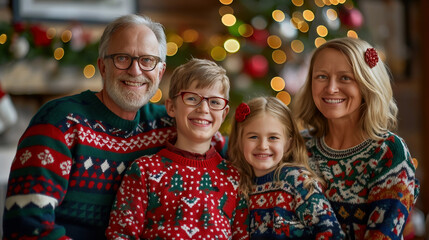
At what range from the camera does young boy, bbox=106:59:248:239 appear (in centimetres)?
167

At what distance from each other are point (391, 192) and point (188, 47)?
288 cm

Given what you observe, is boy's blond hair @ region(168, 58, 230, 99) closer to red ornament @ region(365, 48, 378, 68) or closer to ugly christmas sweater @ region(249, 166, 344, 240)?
ugly christmas sweater @ region(249, 166, 344, 240)

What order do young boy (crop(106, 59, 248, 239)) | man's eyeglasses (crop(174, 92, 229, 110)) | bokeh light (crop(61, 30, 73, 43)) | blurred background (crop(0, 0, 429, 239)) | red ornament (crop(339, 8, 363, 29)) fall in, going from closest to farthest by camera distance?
young boy (crop(106, 59, 248, 239)), man's eyeglasses (crop(174, 92, 229, 110)), red ornament (crop(339, 8, 363, 29)), blurred background (crop(0, 0, 429, 239)), bokeh light (crop(61, 30, 73, 43))

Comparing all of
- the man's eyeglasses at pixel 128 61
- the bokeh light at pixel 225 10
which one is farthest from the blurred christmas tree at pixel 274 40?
the man's eyeglasses at pixel 128 61

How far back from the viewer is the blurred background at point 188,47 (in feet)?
12.5

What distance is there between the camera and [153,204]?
1704 mm

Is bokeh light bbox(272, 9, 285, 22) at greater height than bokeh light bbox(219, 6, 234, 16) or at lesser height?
lesser

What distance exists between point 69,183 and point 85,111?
0.88ft

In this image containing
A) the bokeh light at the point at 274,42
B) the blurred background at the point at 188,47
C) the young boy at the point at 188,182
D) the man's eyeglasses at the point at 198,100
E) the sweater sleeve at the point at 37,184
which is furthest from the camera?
the bokeh light at the point at 274,42

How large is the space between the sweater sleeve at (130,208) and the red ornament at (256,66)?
2.34m

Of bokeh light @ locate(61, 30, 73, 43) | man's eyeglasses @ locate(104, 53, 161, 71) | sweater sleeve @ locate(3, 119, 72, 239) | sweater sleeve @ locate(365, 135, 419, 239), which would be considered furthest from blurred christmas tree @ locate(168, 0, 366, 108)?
sweater sleeve @ locate(3, 119, 72, 239)

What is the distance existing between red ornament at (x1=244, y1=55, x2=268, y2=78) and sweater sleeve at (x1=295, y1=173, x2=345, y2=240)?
230cm

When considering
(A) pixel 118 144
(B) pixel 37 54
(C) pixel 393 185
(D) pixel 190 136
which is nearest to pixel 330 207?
(C) pixel 393 185

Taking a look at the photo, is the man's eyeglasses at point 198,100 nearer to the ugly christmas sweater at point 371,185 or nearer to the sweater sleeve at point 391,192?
the ugly christmas sweater at point 371,185
